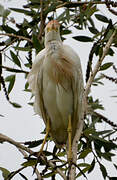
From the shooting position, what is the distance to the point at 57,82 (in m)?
2.69

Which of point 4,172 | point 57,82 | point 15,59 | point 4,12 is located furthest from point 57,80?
point 4,172

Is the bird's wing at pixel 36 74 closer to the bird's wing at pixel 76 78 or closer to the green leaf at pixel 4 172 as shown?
the bird's wing at pixel 76 78

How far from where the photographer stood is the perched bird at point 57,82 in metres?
2.64

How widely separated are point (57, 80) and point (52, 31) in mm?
328

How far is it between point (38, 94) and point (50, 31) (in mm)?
432

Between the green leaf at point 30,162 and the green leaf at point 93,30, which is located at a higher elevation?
the green leaf at point 93,30

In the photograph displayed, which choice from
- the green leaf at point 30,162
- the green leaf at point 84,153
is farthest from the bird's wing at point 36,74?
the green leaf at point 30,162

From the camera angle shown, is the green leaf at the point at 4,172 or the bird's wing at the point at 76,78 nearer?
the green leaf at the point at 4,172

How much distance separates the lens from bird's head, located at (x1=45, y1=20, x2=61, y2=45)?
254cm

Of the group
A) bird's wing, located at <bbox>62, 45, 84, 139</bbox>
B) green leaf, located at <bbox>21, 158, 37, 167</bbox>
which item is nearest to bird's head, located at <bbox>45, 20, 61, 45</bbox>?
bird's wing, located at <bbox>62, 45, 84, 139</bbox>

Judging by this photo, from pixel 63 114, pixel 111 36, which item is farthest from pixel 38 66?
pixel 111 36

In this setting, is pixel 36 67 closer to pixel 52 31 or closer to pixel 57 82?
pixel 57 82

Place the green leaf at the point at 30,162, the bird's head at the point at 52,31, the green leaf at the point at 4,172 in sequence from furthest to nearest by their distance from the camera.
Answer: the bird's head at the point at 52,31 → the green leaf at the point at 4,172 → the green leaf at the point at 30,162

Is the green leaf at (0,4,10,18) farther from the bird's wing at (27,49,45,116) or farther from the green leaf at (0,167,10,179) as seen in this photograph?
the green leaf at (0,167,10,179)
